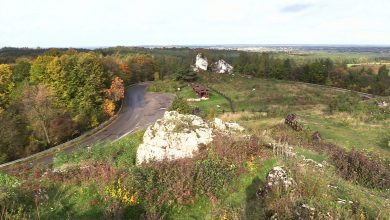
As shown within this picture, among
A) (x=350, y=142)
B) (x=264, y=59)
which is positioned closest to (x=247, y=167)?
(x=350, y=142)

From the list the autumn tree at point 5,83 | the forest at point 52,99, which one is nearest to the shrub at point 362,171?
the forest at point 52,99

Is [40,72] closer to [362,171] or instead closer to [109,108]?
[109,108]

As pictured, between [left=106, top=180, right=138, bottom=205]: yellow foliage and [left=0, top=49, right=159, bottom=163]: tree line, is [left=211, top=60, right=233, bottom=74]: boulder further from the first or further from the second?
[left=106, top=180, right=138, bottom=205]: yellow foliage

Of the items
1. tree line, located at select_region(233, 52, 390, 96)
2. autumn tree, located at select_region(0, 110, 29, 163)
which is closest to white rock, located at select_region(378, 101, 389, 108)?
autumn tree, located at select_region(0, 110, 29, 163)

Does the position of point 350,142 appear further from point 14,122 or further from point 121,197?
point 14,122

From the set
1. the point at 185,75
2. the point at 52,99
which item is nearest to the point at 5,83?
the point at 52,99

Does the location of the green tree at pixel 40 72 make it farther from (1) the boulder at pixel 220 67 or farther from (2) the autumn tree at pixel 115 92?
(1) the boulder at pixel 220 67
